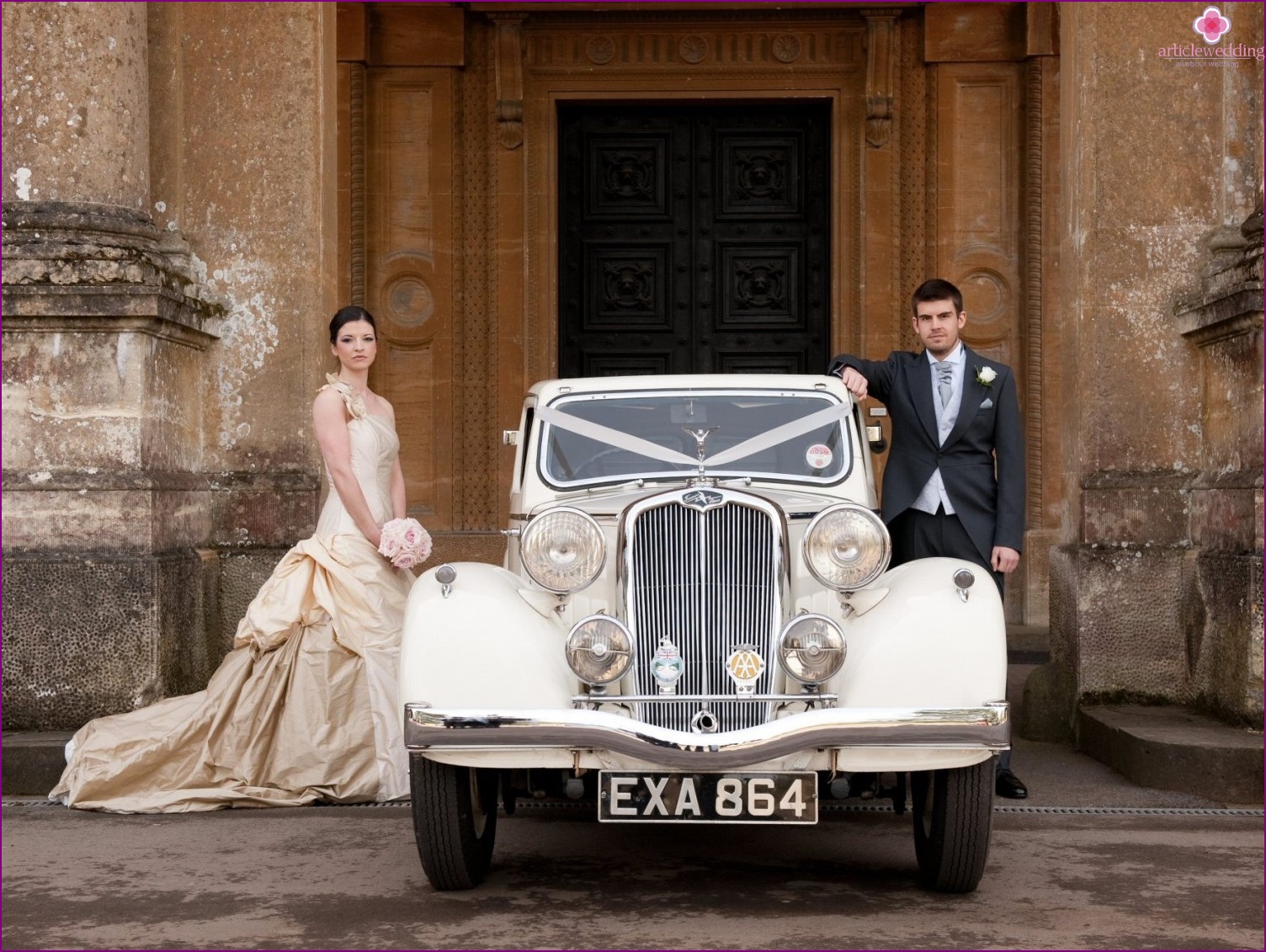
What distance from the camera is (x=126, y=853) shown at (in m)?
5.14

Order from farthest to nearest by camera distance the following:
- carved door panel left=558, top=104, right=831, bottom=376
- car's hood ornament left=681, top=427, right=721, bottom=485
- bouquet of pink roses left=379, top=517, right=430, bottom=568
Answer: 1. carved door panel left=558, top=104, right=831, bottom=376
2. bouquet of pink roses left=379, top=517, right=430, bottom=568
3. car's hood ornament left=681, top=427, right=721, bottom=485

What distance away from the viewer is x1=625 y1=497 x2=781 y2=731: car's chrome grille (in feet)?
14.6

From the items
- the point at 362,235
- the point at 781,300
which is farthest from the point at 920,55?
the point at 362,235

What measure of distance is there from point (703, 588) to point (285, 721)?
2.36m

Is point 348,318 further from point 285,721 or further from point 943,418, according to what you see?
point 943,418

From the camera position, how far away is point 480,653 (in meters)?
4.32

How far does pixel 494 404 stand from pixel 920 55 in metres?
4.07

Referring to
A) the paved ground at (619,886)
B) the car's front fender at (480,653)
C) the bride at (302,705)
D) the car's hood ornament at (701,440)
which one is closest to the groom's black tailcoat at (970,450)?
the car's hood ornament at (701,440)

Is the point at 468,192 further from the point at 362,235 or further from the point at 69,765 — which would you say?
the point at 69,765

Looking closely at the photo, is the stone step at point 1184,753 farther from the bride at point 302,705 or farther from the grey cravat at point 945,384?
the bride at point 302,705

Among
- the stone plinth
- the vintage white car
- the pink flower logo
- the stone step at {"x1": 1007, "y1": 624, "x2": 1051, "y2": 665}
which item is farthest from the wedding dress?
the stone step at {"x1": 1007, "y1": 624, "x2": 1051, "y2": 665}

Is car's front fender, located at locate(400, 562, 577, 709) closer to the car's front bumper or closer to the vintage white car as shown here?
the vintage white car

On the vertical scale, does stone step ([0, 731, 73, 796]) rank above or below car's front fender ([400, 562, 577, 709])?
below

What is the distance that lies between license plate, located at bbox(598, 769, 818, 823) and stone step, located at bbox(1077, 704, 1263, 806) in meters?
2.65
